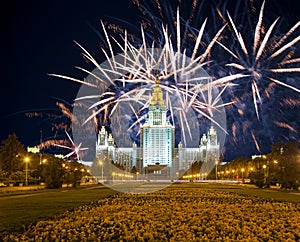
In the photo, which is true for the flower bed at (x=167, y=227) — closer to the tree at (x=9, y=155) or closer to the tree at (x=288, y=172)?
the tree at (x=288, y=172)

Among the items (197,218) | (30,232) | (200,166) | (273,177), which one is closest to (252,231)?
(197,218)

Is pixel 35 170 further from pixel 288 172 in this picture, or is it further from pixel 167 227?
pixel 167 227

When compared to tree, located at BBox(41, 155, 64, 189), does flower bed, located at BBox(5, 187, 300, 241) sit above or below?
below

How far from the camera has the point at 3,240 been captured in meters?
13.1

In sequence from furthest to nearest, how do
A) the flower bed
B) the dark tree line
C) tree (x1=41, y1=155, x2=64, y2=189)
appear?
the dark tree line
tree (x1=41, y1=155, x2=64, y2=189)
the flower bed

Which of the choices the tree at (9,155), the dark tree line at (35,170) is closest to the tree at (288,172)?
the dark tree line at (35,170)

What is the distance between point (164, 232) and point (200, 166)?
139172mm

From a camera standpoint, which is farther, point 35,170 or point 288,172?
point 35,170

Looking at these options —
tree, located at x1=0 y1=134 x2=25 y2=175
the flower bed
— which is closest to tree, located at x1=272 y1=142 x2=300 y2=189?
the flower bed

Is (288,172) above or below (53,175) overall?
above

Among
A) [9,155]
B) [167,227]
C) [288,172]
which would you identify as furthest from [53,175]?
[167,227]

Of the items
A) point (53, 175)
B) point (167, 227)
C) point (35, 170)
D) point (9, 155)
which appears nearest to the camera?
point (167, 227)

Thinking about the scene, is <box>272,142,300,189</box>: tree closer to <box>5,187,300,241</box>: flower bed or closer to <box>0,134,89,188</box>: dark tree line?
<box>0,134,89,188</box>: dark tree line

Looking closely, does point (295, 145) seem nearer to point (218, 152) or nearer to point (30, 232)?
point (30, 232)
